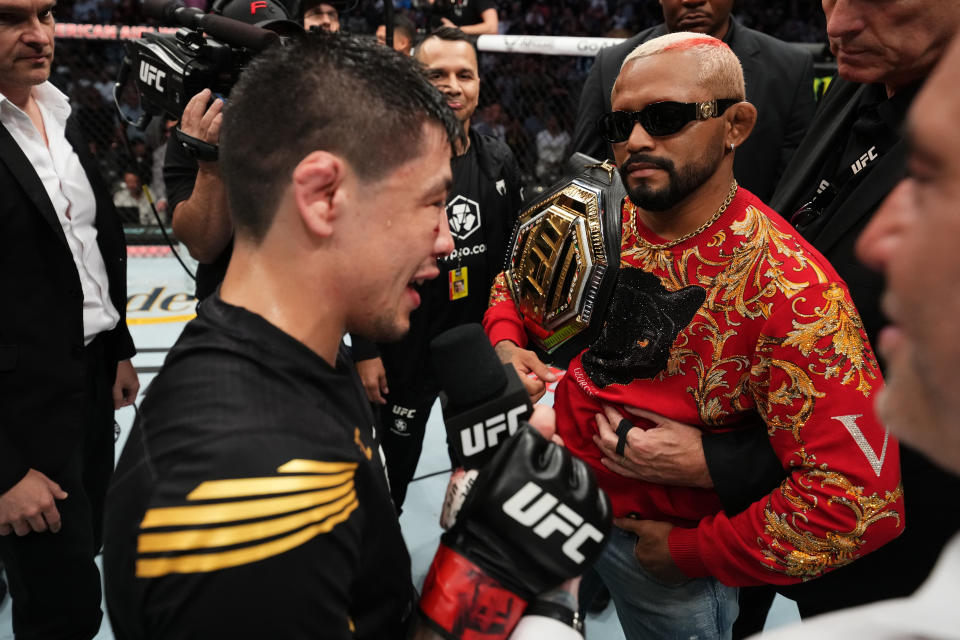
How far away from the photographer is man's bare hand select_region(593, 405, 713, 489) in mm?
1313

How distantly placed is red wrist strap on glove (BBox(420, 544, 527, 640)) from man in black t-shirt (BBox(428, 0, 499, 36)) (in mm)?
4411

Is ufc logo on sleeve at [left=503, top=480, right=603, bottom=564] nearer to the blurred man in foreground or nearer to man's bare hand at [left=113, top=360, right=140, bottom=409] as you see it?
the blurred man in foreground

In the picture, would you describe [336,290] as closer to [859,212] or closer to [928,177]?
[928,177]

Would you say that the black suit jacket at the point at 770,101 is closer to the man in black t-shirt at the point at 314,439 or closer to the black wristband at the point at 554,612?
the man in black t-shirt at the point at 314,439

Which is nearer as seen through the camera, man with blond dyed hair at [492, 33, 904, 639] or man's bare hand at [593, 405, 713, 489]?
man with blond dyed hair at [492, 33, 904, 639]

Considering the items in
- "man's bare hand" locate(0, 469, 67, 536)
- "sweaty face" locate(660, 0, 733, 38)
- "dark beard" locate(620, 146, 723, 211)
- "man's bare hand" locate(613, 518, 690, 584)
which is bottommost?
"man's bare hand" locate(0, 469, 67, 536)

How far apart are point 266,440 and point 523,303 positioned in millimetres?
858

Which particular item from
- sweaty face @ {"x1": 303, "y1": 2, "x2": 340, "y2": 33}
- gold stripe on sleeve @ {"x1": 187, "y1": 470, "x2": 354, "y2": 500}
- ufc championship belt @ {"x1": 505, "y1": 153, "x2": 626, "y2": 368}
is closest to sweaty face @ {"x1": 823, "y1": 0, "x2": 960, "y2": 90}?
ufc championship belt @ {"x1": 505, "y1": 153, "x2": 626, "y2": 368}

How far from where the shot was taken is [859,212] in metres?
1.54

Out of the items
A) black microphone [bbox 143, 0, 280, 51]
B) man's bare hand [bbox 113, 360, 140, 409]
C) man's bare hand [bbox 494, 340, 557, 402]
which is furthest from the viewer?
man's bare hand [bbox 113, 360, 140, 409]

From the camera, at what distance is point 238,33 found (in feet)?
5.47

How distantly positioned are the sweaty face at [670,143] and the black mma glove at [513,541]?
0.62 m

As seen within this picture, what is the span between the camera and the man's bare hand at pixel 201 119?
1.77m

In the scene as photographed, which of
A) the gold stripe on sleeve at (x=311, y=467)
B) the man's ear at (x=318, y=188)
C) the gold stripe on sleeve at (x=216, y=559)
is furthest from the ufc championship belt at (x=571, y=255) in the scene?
the gold stripe on sleeve at (x=216, y=559)
